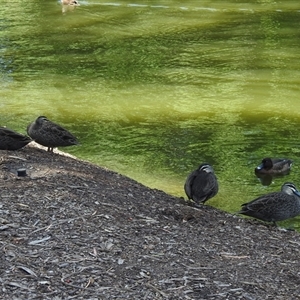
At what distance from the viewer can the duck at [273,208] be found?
27.0 ft

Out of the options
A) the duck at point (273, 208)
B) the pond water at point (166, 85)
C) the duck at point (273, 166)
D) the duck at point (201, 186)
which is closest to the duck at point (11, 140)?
the pond water at point (166, 85)

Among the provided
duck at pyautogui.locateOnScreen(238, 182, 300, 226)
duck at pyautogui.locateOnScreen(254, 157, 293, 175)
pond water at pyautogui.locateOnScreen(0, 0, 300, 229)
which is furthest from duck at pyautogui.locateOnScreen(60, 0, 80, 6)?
duck at pyautogui.locateOnScreen(238, 182, 300, 226)

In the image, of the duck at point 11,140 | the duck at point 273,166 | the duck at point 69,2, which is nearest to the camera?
the duck at point 11,140

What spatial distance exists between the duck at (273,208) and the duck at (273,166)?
87.6 inches

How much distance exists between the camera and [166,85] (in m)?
16.3

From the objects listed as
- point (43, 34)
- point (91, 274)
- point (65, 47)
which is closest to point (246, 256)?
point (91, 274)

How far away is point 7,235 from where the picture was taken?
19.6ft

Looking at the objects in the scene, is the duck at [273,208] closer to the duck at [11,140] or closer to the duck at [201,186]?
the duck at [201,186]

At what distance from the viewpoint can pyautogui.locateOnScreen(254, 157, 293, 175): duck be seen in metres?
10.8

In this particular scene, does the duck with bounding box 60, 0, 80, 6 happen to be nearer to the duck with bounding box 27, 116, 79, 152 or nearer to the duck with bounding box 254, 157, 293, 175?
the duck with bounding box 254, 157, 293, 175

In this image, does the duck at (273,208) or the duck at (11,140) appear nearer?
the duck at (273,208)

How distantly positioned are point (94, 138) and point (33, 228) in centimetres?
655

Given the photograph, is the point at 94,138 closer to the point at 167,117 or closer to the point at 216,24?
the point at 167,117

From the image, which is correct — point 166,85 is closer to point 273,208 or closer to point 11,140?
point 11,140
